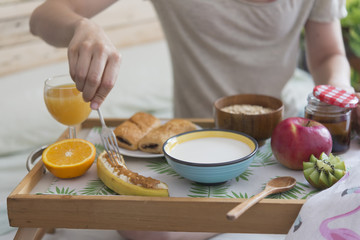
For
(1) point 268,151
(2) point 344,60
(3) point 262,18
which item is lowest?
(1) point 268,151

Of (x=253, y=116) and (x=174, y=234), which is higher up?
(x=253, y=116)

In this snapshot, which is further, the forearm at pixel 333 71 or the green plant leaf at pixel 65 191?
the forearm at pixel 333 71

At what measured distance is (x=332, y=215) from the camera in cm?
75

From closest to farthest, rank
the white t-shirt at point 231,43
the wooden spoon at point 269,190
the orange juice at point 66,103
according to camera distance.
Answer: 1. the wooden spoon at point 269,190
2. the orange juice at point 66,103
3. the white t-shirt at point 231,43

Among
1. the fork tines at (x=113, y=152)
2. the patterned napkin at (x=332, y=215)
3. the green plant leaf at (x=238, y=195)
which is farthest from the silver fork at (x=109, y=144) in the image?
the patterned napkin at (x=332, y=215)

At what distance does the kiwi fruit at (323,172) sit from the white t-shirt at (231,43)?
726mm

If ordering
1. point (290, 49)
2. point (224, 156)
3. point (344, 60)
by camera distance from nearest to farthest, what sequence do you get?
1. point (224, 156)
2. point (344, 60)
3. point (290, 49)

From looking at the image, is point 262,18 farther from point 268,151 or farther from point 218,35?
point 268,151

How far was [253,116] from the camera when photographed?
1.03 metres

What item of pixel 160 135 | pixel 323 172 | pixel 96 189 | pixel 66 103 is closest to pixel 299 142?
pixel 323 172

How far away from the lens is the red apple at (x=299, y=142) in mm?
921

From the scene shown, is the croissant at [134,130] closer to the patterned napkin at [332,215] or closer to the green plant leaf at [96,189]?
the green plant leaf at [96,189]

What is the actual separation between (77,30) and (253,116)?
17.9 inches

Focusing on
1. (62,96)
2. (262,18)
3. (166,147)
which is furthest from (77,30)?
(262,18)
